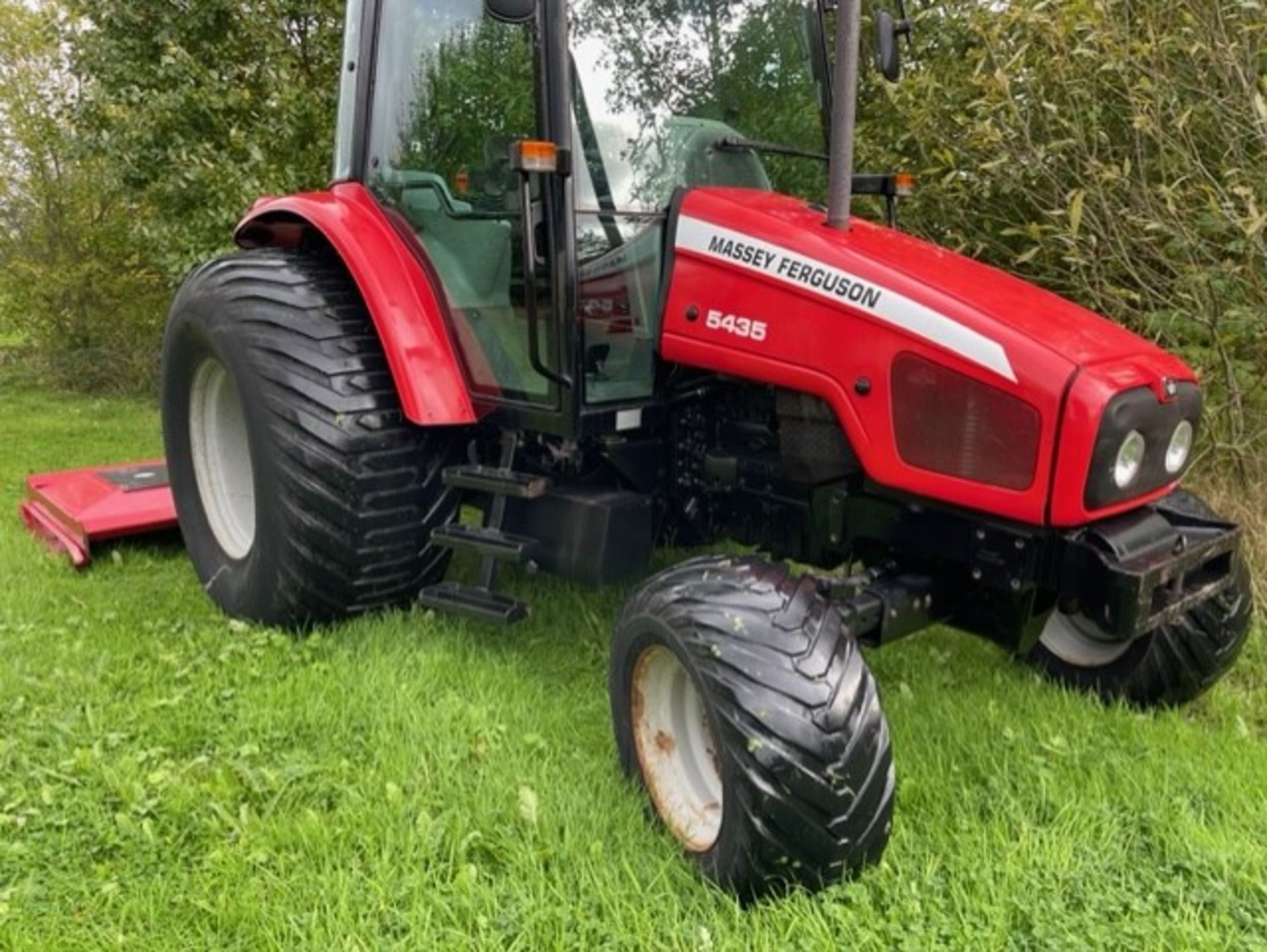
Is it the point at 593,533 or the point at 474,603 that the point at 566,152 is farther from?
the point at 474,603

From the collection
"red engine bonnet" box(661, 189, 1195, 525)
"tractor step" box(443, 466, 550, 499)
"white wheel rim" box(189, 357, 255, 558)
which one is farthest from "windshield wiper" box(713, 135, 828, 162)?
"white wheel rim" box(189, 357, 255, 558)

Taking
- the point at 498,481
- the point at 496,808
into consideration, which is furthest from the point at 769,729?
the point at 498,481

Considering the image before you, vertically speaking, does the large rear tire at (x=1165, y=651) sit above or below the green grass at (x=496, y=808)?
above

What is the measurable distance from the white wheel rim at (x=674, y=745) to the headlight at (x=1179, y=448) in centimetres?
112

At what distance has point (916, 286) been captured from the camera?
224 centimetres

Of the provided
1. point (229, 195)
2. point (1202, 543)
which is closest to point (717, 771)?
point (1202, 543)

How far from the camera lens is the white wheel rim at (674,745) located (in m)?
2.21

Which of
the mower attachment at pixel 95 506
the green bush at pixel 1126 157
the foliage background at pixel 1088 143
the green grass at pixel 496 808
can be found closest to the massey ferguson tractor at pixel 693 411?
the green grass at pixel 496 808

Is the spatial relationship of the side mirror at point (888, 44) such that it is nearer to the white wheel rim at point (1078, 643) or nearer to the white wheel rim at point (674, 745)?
the white wheel rim at point (1078, 643)

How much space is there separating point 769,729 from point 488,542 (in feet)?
4.00

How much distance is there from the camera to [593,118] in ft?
8.79

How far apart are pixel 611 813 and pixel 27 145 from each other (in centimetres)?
1097

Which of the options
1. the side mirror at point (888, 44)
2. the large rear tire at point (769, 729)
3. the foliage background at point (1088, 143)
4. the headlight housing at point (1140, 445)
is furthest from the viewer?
the foliage background at point (1088, 143)

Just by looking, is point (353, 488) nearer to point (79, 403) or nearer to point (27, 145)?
point (79, 403)
